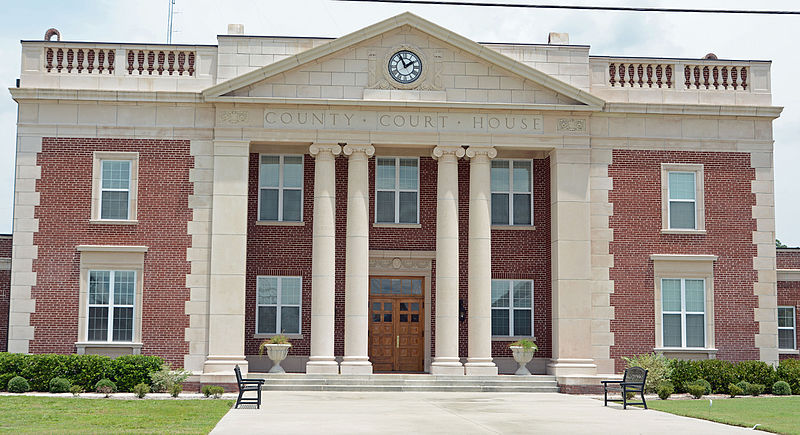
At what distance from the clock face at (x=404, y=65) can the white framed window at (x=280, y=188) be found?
4418 mm

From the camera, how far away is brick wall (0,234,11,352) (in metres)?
32.5

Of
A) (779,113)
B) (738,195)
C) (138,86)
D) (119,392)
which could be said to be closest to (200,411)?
(119,392)

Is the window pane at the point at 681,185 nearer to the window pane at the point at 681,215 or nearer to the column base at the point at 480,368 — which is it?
the window pane at the point at 681,215

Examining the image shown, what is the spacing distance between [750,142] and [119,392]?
21837 mm

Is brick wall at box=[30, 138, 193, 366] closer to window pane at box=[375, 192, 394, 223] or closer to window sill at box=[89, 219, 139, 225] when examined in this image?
window sill at box=[89, 219, 139, 225]

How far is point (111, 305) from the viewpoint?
30609 mm

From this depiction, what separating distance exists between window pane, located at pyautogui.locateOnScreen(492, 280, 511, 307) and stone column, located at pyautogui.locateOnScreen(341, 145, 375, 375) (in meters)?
4.66

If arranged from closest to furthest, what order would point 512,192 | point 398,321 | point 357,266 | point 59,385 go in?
point 59,385, point 357,266, point 398,321, point 512,192

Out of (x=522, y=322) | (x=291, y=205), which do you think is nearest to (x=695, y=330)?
(x=522, y=322)

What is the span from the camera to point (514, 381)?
30.5 metres

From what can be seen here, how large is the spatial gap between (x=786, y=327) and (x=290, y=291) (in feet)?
59.9

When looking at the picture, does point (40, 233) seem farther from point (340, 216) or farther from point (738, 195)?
point (738, 195)

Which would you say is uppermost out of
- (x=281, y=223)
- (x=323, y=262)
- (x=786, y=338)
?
(x=281, y=223)

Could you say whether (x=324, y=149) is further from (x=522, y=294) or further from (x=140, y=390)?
(x=140, y=390)
